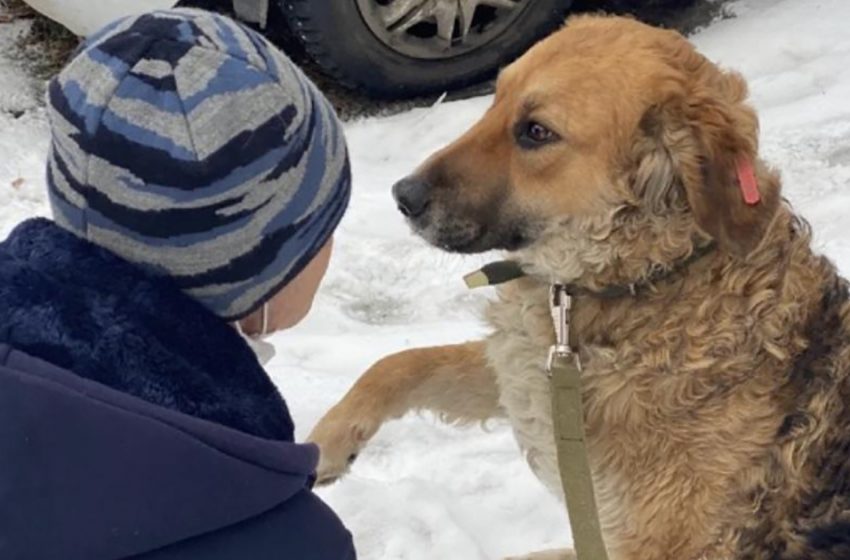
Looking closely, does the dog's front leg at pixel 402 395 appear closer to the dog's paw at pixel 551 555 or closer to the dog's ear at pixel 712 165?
the dog's paw at pixel 551 555

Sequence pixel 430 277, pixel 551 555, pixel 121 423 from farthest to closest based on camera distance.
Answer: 1. pixel 430 277
2. pixel 551 555
3. pixel 121 423

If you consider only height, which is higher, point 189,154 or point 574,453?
point 189,154

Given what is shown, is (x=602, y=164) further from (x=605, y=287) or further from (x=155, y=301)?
(x=155, y=301)

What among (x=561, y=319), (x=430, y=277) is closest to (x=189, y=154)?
(x=561, y=319)

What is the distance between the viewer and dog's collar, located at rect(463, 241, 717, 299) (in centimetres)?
293

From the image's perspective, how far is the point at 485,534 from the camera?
375 centimetres

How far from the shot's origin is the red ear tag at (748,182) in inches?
106

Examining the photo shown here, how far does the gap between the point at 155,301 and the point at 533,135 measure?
133cm

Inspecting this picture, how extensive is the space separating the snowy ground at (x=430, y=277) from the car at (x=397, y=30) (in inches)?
7.3

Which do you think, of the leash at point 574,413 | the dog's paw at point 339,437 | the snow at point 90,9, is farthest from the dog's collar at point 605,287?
the snow at point 90,9

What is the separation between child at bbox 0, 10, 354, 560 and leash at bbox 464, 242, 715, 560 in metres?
0.97

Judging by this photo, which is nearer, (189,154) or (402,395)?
(189,154)

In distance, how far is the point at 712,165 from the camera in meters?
2.76

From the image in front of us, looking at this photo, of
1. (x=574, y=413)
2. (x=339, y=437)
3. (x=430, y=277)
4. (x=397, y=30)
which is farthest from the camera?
(x=397, y=30)
